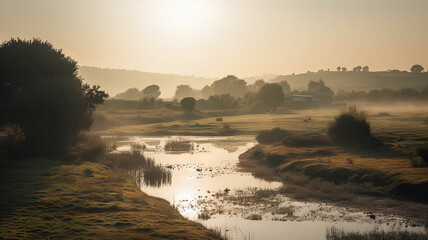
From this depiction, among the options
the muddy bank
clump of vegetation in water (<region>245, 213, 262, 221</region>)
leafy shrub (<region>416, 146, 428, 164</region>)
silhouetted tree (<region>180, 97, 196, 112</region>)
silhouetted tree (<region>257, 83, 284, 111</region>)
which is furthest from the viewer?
silhouetted tree (<region>257, 83, 284, 111</region>)

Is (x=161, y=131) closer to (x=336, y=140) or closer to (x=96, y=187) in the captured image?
(x=336, y=140)

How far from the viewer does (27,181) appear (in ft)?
85.9

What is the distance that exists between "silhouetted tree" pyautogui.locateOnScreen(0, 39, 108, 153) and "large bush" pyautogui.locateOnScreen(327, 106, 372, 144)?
100ft

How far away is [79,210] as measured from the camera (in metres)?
20.9

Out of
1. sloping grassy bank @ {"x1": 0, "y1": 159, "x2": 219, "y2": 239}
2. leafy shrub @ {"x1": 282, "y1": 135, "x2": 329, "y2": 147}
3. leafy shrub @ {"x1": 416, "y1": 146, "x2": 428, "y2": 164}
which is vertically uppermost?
leafy shrub @ {"x1": 416, "y1": 146, "x2": 428, "y2": 164}

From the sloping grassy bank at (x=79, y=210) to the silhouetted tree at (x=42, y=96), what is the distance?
877 cm

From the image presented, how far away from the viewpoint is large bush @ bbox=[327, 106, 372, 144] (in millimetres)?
46500

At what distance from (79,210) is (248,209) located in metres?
10.7

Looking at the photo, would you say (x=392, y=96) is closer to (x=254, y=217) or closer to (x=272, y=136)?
(x=272, y=136)

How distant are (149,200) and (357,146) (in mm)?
29054

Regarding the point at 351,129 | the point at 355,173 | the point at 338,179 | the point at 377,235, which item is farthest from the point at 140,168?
the point at 351,129

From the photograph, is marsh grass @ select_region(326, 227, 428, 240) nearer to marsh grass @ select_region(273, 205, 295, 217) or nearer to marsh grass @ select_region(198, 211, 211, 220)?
marsh grass @ select_region(273, 205, 295, 217)

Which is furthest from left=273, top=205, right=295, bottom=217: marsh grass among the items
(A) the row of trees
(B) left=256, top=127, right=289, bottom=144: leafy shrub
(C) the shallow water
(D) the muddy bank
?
(A) the row of trees

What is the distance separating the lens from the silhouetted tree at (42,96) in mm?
38188
